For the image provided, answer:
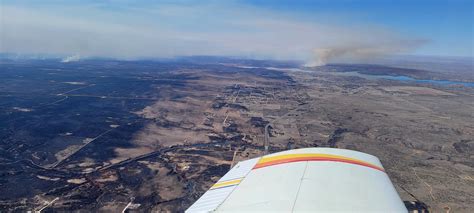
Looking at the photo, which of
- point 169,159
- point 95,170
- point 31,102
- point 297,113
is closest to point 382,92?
point 297,113

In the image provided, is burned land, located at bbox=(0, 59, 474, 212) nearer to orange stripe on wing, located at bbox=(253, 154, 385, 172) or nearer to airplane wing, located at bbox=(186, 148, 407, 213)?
orange stripe on wing, located at bbox=(253, 154, 385, 172)

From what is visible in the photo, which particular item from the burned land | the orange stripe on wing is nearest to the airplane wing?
the orange stripe on wing

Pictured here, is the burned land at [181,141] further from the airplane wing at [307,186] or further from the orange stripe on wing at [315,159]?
the airplane wing at [307,186]

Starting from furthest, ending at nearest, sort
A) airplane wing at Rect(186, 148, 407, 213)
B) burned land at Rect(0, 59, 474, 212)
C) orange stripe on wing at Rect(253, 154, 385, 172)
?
burned land at Rect(0, 59, 474, 212)
orange stripe on wing at Rect(253, 154, 385, 172)
airplane wing at Rect(186, 148, 407, 213)

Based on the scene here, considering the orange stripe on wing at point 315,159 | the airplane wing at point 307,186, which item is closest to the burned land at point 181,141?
the orange stripe on wing at point 315,159

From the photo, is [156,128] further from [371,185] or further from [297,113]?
[371,185]

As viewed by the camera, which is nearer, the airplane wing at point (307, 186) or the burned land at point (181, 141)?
the airplane wing at point (307, 186)

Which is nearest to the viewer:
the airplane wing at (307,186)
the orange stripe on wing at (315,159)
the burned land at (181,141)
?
the airplane wing at (307,186)
